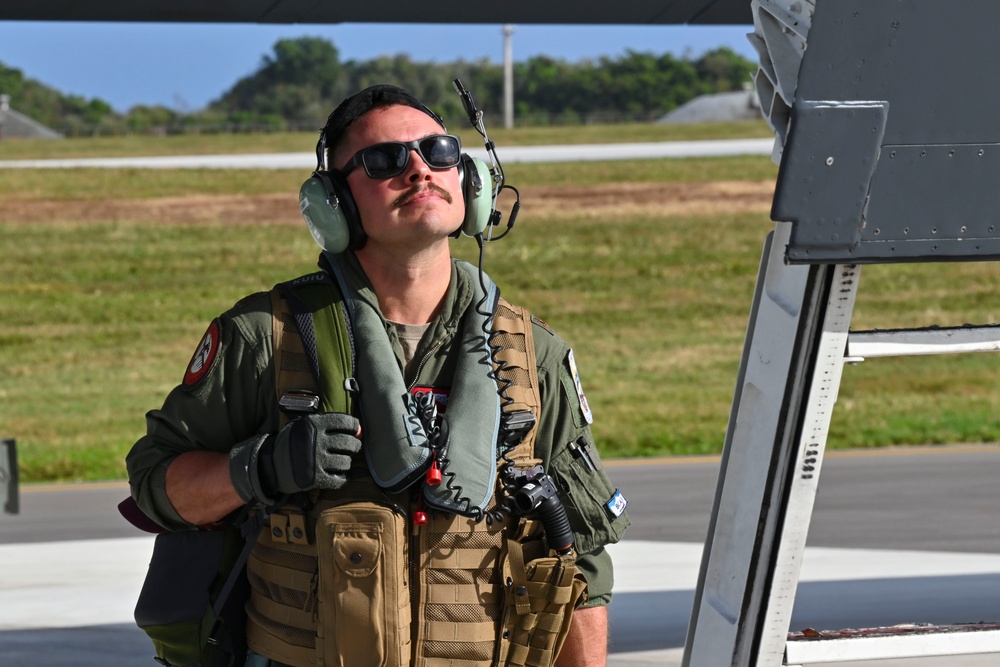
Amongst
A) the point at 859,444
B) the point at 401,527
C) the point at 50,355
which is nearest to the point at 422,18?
the point at 401,527

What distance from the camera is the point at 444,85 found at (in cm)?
7881

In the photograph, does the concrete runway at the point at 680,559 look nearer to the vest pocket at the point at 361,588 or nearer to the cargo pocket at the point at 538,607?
the cargo pocket at the point at 538,607

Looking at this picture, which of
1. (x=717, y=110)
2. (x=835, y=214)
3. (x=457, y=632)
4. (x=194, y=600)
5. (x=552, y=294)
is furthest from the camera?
(x=717, y=110)

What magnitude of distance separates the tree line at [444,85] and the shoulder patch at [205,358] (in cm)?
7148

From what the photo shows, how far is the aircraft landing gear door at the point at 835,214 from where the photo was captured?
2.19 m

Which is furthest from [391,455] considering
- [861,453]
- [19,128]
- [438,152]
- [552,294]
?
[19,128]

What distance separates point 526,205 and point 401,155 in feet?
74.1

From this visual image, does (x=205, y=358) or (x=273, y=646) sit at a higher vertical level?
(x=205, y=358)

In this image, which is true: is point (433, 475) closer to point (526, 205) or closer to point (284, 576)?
point (284, 576)

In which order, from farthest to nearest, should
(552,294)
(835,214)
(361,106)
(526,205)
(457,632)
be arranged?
(526,205), (552,294), (361,106), (457,632), (835,214)

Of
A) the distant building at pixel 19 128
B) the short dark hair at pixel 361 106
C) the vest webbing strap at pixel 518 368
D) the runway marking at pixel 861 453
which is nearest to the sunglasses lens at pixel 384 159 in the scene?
the short dark hair at pixel 361 106

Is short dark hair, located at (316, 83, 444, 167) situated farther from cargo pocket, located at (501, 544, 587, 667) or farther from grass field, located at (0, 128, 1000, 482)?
grass field, located at (0, 128, 1000, 482)

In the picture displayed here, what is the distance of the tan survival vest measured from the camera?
2.55 m

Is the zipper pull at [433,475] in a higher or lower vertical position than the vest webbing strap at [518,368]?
lower
